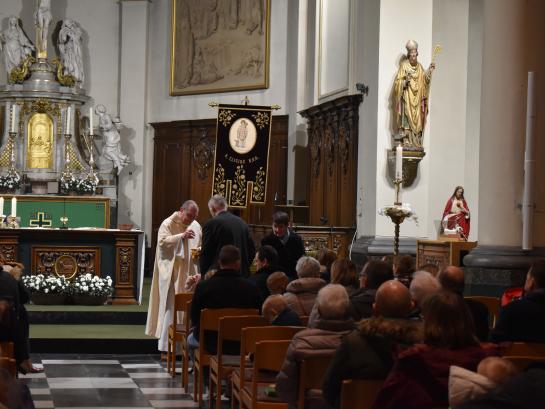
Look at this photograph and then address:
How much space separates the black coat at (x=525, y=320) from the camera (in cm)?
616

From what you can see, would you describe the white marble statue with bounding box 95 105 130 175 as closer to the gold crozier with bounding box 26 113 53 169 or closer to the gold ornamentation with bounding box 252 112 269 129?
the gold crozier with bounding box 26 113 53 169

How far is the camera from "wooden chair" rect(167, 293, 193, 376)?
9.79 meters

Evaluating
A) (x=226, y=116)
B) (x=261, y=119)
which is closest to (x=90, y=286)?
(x=226, y=116)

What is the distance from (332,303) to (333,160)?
38.8 ft

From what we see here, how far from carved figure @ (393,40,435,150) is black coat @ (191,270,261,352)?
683cm

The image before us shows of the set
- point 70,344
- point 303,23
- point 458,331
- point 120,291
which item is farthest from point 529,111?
point 303,23

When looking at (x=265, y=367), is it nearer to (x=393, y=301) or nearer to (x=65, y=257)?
(x=393, y=301)

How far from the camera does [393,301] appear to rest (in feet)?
16.8

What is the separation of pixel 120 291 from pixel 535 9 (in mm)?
7687

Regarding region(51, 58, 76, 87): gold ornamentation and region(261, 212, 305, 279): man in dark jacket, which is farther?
region(51, 58, 76, 87): gold ornamentation

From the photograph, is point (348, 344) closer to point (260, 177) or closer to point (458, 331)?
point (458, 331)

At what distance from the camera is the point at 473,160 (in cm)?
1563

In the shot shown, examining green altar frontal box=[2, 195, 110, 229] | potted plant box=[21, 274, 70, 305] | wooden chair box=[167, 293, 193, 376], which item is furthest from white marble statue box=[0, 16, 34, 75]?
wooden chair box=[167, 293, 193, 376]

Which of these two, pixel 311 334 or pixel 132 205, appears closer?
pixel 311 334
